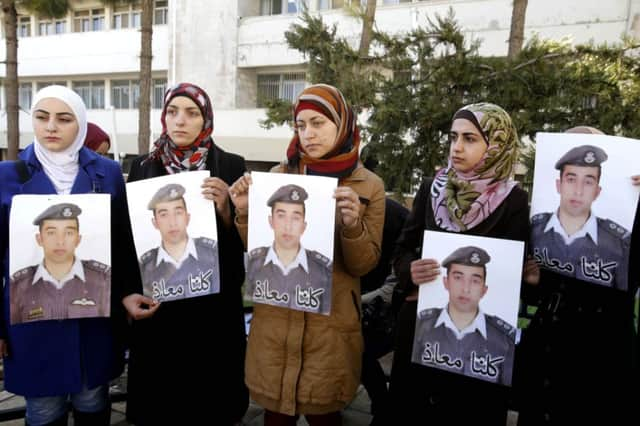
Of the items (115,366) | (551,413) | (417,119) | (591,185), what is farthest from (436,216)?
(417,119)

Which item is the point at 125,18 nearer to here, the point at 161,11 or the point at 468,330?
the point at 161,11

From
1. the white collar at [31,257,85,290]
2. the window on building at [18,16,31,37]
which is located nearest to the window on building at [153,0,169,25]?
the window on building at [18,16,31,37]

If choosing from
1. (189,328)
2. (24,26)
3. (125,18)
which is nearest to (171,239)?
(189,328)

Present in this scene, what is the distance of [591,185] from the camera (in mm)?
1953

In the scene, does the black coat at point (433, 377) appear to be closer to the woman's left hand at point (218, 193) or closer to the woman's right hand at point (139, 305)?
the woman's left hand at point (218, 193)

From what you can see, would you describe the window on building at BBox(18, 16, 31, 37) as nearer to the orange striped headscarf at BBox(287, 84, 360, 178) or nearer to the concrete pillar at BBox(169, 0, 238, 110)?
the concrete pillar at BBox(169, 0, 238, 110)

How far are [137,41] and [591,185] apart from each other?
22.5 meters

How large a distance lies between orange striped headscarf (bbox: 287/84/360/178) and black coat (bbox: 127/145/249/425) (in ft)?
1.51

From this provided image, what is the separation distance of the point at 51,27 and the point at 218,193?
27842 mm

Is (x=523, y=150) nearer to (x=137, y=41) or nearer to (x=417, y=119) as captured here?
(x=417, y=119)

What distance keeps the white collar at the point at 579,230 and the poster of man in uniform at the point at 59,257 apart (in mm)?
1789

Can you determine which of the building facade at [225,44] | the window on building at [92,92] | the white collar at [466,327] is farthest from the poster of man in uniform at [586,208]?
the window on building at [92,92]

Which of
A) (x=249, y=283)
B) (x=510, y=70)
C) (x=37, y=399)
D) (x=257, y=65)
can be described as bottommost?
(x=37, y=399)

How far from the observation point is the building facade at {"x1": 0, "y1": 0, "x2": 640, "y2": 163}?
1377 centimetres
